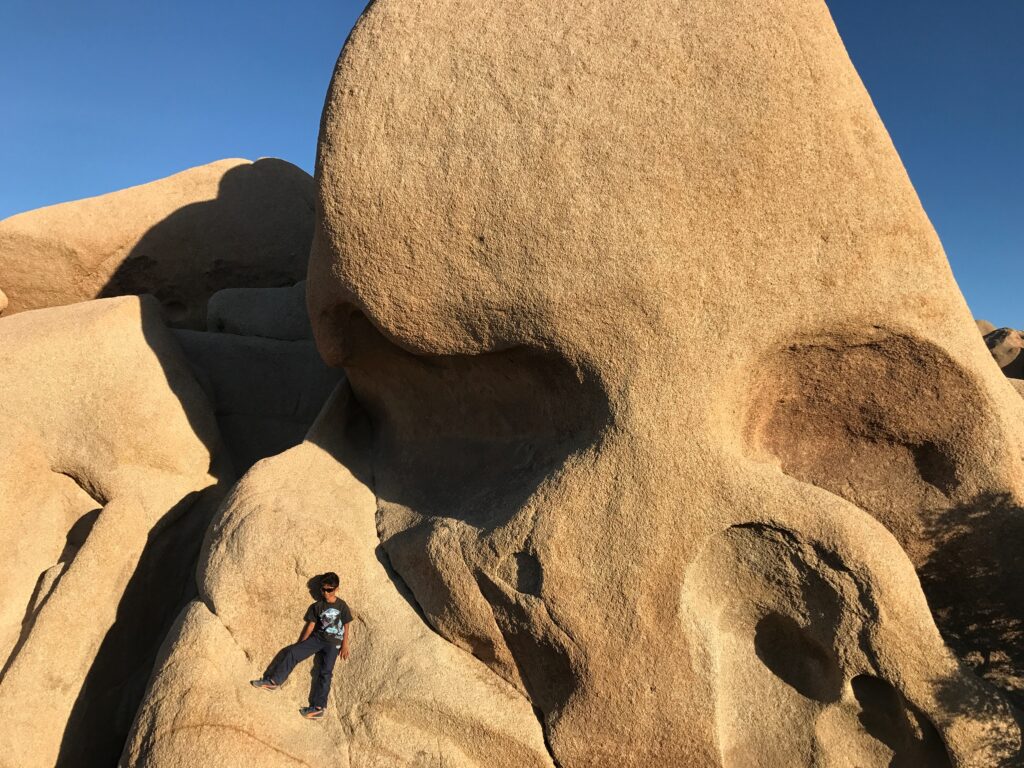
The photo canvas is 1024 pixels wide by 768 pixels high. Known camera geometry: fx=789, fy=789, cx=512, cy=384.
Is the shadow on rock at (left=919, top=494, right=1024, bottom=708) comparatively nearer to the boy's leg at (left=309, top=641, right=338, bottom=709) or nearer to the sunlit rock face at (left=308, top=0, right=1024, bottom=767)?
the sunlit rock face at (left=308, top=0, right=1024, bottom=767)

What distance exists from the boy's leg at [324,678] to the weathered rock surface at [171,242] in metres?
4.31

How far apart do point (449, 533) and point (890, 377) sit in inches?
85.3

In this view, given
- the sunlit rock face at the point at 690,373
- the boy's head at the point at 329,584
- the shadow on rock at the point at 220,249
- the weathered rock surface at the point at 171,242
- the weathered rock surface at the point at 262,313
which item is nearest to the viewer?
the sunlit rock face at the point at 690,373

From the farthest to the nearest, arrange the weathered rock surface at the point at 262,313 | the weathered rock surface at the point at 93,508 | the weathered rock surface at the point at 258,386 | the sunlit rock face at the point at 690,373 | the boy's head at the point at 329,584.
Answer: the weathered rock surface at the point at 262,313
the weathered rock surface at the point at 258,386
the weathered rock surface at the point at 93,508
the boy's head at the point at 329,584
the sunlit rock face at the point at 690,373

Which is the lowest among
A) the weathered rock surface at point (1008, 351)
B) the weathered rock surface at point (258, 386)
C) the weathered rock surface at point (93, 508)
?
the weathered rock surface at point (93, 508)

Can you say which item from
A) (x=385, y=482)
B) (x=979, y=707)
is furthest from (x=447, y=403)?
(x=979, y=707)

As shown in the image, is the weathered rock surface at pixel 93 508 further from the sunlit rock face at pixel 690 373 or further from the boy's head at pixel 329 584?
the sunlit rock face at pixel 690 373

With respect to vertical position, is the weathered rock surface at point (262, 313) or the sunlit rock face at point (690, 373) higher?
the weathered rock surface at point (262, 313)

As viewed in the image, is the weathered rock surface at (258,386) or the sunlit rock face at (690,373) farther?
the weathered rock surface at (258,386)

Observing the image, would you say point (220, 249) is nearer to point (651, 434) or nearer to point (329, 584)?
point (329, 584)

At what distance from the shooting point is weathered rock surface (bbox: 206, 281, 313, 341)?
615 centimetres

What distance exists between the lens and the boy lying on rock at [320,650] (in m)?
3.51

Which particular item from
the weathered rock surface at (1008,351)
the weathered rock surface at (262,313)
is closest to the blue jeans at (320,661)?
the weathered rock surface at (262,313)

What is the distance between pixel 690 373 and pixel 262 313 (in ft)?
13.2
